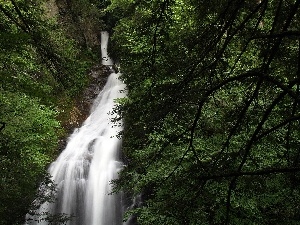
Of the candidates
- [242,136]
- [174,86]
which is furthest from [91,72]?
[174,86]

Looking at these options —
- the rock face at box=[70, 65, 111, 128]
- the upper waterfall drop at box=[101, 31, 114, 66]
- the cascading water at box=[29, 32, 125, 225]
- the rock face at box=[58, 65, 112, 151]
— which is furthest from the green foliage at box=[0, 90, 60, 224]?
the upper waterfall drop at box=[101, 31, 114, 66]

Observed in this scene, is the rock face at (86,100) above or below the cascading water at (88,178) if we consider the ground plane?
above

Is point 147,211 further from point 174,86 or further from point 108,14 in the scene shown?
point 108,14

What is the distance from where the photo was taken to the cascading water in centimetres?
1351

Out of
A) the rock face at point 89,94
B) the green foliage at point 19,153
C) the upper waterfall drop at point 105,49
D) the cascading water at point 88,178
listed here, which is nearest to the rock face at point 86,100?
the rock face at point 89,94

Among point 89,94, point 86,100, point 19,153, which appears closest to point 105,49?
point 89,94

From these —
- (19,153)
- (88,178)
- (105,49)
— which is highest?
(105,49)

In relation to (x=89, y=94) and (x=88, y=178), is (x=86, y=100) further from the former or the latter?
(x=88, y=178)

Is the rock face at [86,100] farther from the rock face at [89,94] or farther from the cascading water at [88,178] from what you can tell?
the cascading water at [88,178]

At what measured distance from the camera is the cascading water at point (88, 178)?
13.5 metres

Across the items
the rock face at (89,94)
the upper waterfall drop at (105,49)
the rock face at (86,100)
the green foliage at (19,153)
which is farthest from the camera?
the upper waterfall drop at (105,49)

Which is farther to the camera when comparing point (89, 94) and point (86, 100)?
point (89, 94)

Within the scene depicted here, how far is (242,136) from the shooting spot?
6500mm

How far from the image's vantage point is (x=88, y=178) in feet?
47.3
